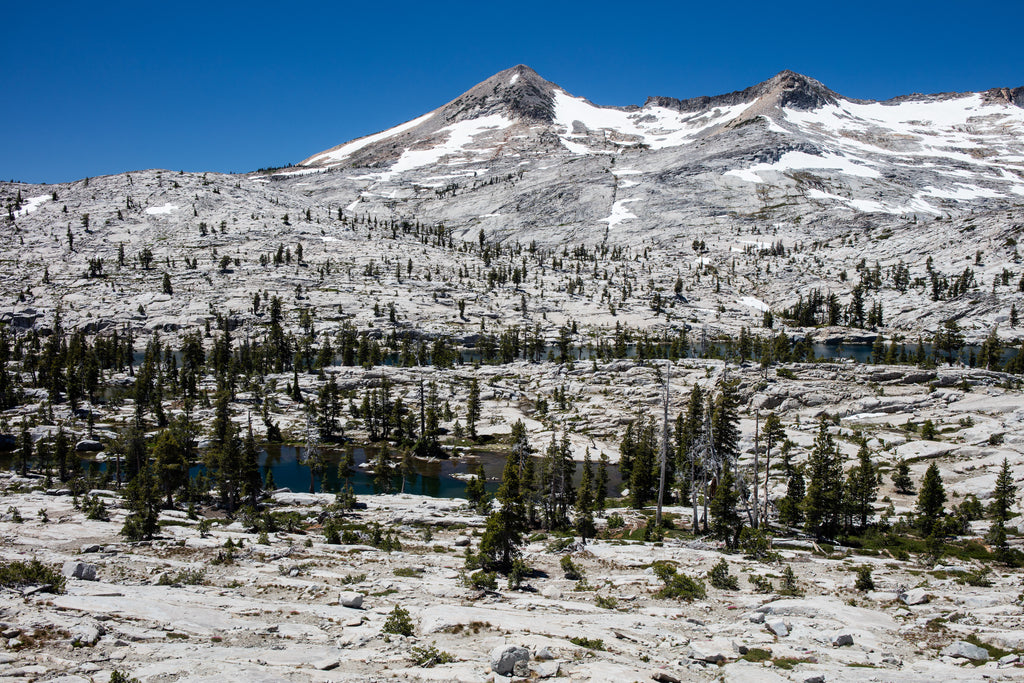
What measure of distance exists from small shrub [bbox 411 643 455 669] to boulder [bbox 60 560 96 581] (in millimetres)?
17177

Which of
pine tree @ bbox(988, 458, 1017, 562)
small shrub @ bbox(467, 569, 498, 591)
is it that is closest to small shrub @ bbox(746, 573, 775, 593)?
small shrub @ bbox(467, 569, 498, 591)

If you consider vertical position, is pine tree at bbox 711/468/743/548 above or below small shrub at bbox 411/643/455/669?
below

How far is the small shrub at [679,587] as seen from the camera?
28969mm

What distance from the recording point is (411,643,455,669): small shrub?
18.7 metres

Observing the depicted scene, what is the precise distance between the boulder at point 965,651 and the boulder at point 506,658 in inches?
629

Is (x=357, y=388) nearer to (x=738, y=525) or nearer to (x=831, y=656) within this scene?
(x=738, y=525)

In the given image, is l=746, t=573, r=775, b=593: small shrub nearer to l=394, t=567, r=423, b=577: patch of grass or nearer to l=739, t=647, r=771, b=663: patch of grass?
l=739, t=647, r=771, b=663: patch of grass

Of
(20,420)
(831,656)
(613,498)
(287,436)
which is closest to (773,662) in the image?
(831,656)

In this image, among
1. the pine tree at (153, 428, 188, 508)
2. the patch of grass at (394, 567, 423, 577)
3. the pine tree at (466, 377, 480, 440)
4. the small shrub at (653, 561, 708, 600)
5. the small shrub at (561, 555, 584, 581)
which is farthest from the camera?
the pine tree at (466, 377, 480, 440)

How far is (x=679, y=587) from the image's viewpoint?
2989 centimetres

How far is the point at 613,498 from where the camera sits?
70062mm

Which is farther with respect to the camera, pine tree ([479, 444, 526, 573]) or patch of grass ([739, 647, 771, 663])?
pine tree ([479, 444, 526, 573])

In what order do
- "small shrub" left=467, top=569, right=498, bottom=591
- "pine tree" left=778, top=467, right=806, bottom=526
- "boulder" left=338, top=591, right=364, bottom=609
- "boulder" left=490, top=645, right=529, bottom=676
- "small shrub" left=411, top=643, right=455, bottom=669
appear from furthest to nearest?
1. "pine tree" left=778, top=467, right=806, bottom=526
2. "small shrub" left=467, top=569, right=498, bottom=591
3. "boulder" left=338, top=591, right=364, bottom=609
4. "small shrub" left=411, top=643, right=455, bottom=669
5. "boulder" left=490, top=645, right=529, bottom=676

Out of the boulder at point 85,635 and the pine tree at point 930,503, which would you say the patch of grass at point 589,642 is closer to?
the boulder at point 85,635
